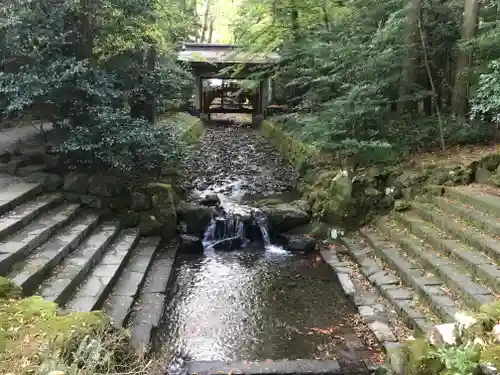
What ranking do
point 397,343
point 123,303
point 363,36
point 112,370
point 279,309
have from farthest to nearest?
point 363,36
point 279,309
point 123,303
point 397,343
point 112,370

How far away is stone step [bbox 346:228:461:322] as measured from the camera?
224 inches

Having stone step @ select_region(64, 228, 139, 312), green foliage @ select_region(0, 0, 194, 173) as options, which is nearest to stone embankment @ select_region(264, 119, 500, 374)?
stone step @ select_region(64, 228, 139, 312)

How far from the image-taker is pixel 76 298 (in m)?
5.65

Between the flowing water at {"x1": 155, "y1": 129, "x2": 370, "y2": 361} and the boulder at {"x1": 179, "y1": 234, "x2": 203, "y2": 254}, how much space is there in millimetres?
211

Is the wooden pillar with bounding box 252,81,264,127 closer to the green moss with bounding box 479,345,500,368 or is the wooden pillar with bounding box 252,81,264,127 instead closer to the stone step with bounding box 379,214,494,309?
the stone step with bounding box 379,214,494,309

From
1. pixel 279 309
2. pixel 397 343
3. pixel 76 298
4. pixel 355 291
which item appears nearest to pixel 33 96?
pixel 76 298

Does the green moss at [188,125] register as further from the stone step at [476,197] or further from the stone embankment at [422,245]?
the stone step at [476,197]

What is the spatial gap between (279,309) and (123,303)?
217 cm

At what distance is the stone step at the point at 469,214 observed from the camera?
6.62m

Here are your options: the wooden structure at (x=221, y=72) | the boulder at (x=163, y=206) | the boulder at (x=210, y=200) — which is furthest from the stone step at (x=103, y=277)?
the wooden structure at (x=221, y=72)

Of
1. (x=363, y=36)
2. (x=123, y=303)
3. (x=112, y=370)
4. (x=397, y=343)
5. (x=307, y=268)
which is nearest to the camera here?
(x=112, y=370)

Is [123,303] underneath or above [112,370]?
underneath

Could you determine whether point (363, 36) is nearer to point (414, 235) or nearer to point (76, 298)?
point (414, 235)

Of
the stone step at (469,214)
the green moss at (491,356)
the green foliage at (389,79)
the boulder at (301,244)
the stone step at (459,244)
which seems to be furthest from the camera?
the green foliage at (389,79)
